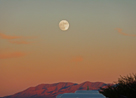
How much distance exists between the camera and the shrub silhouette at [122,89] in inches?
→ 734

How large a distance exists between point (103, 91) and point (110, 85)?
2.19 feet

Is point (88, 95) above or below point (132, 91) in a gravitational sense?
above

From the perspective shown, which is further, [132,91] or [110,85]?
[110,85]

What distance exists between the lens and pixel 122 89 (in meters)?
19.8

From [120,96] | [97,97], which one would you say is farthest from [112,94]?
[97,97]

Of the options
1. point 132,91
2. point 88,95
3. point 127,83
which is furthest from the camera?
point 127,83

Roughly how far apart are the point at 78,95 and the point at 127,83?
1088cm

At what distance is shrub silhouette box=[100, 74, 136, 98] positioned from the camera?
1866cm

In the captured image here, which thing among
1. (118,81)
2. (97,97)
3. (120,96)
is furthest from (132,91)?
(97,97)

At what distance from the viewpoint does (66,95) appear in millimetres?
10078

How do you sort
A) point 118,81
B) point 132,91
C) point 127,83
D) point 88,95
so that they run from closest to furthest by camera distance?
point 88,95 → point 132,91 → point 127,83 → point 118,81

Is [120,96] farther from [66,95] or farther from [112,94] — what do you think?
[66,95]

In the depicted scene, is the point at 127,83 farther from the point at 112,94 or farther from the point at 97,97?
the point at 97,97

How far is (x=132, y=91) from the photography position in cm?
1866
